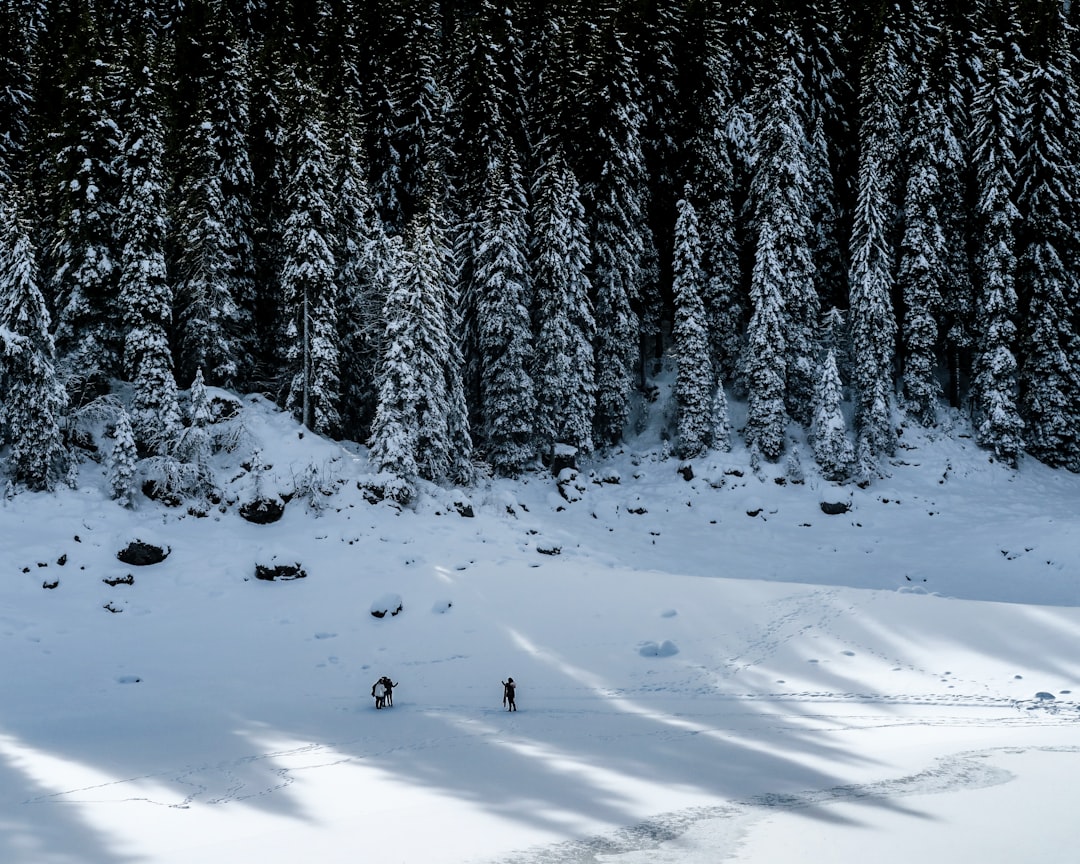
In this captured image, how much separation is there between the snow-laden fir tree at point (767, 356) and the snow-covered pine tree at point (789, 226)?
0.39 metres

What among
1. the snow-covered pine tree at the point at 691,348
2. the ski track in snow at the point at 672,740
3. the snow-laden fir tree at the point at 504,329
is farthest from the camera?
the snow-covered pine tree at the point at 691,348

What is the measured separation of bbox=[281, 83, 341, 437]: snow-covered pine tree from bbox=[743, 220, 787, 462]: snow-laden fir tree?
62.4 ft

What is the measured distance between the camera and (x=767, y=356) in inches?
1396

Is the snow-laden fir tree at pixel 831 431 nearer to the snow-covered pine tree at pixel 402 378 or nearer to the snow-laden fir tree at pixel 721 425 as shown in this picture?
the snow-laden fir tree at pixel 721 425

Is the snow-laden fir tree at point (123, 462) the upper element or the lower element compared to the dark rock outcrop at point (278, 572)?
upper

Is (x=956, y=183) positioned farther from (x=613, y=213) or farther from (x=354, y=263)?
(x=354, y=263)

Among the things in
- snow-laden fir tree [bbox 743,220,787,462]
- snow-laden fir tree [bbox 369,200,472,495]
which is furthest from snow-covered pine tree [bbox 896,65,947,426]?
snow-laden fir tree [bbox 369,200,472,495]

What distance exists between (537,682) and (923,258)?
97.2 ft

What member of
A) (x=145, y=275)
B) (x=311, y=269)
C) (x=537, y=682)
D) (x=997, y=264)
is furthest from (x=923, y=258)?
(x=145, y=275)

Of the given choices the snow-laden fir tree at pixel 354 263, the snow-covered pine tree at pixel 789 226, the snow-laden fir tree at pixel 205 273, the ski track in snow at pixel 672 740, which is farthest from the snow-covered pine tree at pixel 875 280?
the snow-laden fir tree at pixel 205 273

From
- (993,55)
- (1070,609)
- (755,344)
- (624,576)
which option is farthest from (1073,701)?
(993,55)

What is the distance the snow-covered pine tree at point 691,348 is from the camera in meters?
36.3

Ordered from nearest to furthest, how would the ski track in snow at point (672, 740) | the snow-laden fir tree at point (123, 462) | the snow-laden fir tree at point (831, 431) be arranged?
the ski track in snow at point (672, 740), the snow-laden fir tree at point (123, 462), the snow-laden fir tree at point (831, 431)

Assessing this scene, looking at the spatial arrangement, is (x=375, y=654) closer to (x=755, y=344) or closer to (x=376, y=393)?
(x=376, y=393)
